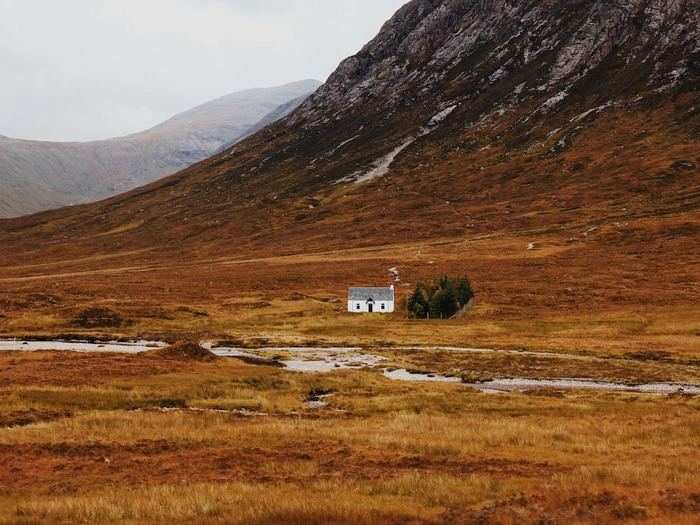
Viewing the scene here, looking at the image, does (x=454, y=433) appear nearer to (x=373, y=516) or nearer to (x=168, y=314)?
(x=373, y=516)

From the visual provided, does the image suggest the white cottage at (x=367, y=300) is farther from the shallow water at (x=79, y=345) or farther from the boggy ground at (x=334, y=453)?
the boggy ground at (x=334, y=453)

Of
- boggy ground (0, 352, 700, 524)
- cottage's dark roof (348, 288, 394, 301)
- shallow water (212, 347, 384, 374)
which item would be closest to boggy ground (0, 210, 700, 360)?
cottage's dark roof (348, 288, 394, 301)

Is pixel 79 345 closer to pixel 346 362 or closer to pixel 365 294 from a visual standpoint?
pixel 346 362

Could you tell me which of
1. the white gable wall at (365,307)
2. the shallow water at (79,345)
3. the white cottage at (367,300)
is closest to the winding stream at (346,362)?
the shallow water at (79,345)

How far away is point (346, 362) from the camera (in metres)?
76.8

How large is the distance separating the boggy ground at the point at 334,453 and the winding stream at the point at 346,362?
6551 mm

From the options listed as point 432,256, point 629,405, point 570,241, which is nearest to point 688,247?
point 570,241

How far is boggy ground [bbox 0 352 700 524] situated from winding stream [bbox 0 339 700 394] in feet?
21.5

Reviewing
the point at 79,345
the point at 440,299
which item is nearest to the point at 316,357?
the point at 79,345

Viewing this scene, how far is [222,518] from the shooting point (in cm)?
1795

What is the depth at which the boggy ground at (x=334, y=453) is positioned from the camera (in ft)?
62.2

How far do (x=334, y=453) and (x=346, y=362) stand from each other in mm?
48310

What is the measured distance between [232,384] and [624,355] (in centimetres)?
4767

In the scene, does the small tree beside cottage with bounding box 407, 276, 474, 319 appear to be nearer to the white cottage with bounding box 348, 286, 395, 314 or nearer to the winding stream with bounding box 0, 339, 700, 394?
the white cottage with bounding box 348, 286, 395, 314
